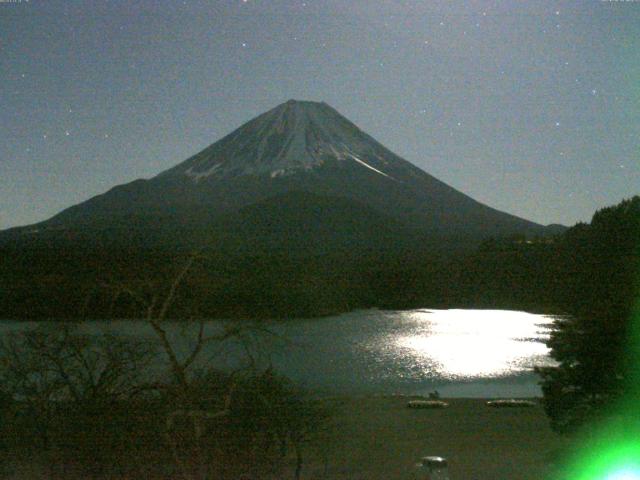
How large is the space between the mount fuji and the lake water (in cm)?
465

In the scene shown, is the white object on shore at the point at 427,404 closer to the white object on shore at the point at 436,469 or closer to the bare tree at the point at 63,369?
the white object on shore at the point at 436,469

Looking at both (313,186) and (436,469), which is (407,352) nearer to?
(436,469)

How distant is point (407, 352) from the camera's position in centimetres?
1634

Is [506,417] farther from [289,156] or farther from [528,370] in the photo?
[289,156]

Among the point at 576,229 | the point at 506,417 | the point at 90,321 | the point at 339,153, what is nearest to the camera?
the point at 90,321

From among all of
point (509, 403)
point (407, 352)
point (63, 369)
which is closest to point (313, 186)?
point (407, 352)

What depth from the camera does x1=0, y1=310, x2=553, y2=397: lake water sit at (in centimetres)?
1088

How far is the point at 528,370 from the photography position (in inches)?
573

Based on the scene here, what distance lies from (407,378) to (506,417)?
5062 mm

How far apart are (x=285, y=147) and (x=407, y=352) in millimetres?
43961

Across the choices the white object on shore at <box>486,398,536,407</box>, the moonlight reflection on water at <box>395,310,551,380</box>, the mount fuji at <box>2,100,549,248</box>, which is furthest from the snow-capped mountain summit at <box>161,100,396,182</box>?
the white object on shore at <box>486,398,536,407</box>

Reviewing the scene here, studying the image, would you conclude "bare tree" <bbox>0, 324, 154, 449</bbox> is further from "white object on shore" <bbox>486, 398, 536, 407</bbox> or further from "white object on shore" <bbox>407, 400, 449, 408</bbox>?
"white object on shore" <bbox>486, 398, 536, 407</bbox>

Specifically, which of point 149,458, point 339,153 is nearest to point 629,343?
point 149,458

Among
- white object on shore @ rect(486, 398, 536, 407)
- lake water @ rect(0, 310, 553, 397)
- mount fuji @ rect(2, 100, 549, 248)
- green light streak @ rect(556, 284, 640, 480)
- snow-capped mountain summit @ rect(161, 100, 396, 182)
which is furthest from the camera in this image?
snow-capped mountain summit @ rect(161, 100, 396, 182)
